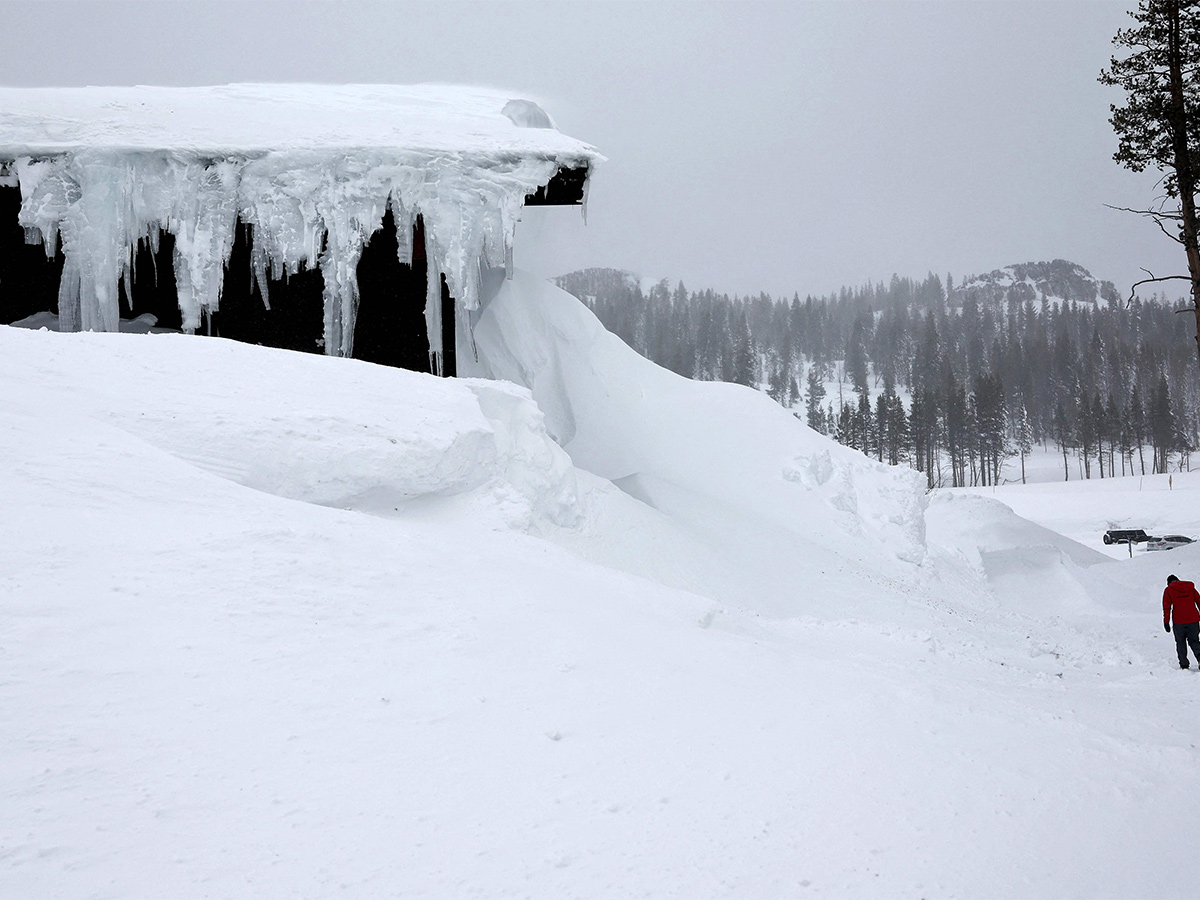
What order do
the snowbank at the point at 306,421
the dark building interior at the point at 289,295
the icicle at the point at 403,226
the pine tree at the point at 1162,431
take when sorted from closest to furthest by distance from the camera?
1. the snowbank at the point at 306,421
2. the icicle at the point at 403,226
3. the dark building interior at the point at 289,295
4. the pine tree at the point at 1162,431

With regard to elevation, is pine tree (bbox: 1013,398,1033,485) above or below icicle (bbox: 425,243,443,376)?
below

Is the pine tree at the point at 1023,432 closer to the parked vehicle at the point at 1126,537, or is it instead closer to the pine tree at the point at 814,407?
the pine tree at the point at 814,407

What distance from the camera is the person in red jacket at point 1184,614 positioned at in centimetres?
878

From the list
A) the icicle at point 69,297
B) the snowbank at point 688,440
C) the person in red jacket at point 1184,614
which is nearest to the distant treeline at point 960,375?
the snowbank at point 688,440

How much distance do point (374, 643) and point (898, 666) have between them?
4954 millimetres

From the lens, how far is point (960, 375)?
7662 cm

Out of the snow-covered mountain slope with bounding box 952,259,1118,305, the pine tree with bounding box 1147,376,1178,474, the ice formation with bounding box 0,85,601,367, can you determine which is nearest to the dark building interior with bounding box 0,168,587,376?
the ice formation with bounding box 0,85,601,367

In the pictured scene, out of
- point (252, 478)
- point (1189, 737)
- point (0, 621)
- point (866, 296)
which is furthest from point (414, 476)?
point (866, 296)

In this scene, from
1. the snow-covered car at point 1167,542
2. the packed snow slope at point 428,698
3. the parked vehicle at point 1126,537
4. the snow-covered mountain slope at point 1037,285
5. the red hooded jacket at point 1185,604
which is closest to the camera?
the packed snow slope at point 428,698

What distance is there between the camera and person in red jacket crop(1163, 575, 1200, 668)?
8.78 metres

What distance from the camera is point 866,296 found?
143750 millimetres

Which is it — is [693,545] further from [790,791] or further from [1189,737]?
[790,791]

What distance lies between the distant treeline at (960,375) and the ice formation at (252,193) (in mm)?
41971

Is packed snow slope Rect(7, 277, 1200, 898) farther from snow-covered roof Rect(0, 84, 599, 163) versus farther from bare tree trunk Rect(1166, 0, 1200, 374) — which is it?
bare tree trunk Rect(1166, 0, 1200, 374)
